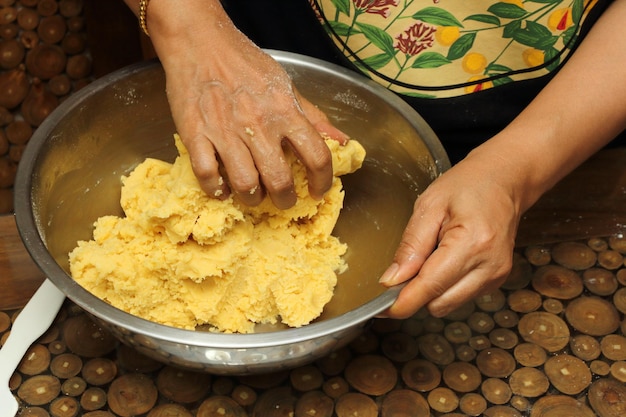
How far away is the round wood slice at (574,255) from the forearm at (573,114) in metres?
0.24

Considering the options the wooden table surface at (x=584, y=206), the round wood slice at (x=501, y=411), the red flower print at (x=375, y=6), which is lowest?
the round wood slice at (x=501, y=411)

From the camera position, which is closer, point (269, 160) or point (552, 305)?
point (269, 160)

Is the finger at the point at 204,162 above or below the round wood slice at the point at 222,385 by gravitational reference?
above

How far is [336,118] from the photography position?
1229 millimetres

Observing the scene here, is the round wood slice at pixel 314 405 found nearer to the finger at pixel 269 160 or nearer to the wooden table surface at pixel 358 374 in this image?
the wooden table surface at pixel 358 374

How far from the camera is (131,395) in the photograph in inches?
40.0

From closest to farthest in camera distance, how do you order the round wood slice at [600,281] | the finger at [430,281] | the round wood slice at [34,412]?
the finger at [430,281]
the round wood slice at [34,412]
the round wood slice at [600,281]

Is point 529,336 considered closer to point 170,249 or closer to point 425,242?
point 425,242

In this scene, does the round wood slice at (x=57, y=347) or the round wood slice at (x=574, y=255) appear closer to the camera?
the round wood slice at (x=57, y=347)

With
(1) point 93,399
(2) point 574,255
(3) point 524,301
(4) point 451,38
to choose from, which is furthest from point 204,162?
(2) point 574,255

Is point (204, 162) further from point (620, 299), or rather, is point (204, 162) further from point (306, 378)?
point (620, 299)

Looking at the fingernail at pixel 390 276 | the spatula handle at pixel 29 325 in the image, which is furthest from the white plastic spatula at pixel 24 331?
the fingernail at pixel 390 276

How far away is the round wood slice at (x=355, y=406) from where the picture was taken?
1.01m

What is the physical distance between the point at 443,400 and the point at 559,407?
0.17m
